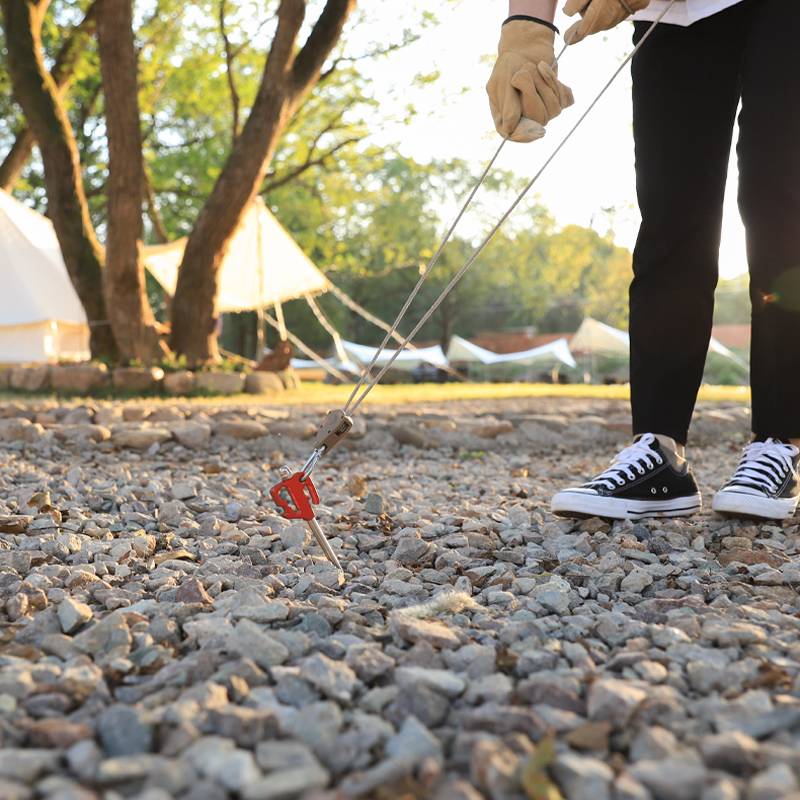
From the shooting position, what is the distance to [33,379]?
5.64m

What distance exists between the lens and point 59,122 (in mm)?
5828

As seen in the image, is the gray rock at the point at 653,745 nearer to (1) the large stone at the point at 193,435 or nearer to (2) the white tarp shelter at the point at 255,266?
(1) the large stone at the point at 193,435

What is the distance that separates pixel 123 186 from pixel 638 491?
5.15 metres

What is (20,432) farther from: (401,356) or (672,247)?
(401,356)

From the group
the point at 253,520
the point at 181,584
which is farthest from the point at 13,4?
the point at 181,584

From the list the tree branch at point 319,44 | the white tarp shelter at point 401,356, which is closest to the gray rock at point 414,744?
the tree branch at point 319,44

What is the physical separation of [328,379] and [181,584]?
639 inches

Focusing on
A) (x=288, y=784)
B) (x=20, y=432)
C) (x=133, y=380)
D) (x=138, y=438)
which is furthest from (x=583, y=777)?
(x=133, y=380)

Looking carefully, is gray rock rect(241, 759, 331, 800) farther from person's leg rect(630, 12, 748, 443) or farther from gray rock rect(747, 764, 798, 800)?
person's leg rect(630, 12, 748, 443)

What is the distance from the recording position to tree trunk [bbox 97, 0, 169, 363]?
533 centimetres

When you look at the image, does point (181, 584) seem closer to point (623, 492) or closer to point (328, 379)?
point (623, 492)

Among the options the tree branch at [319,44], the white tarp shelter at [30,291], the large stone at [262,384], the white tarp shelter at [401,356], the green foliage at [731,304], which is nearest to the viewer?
the tree branch at [319,44]

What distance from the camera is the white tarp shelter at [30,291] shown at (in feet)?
26.6

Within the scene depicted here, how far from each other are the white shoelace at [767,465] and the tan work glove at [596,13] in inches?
36.5
